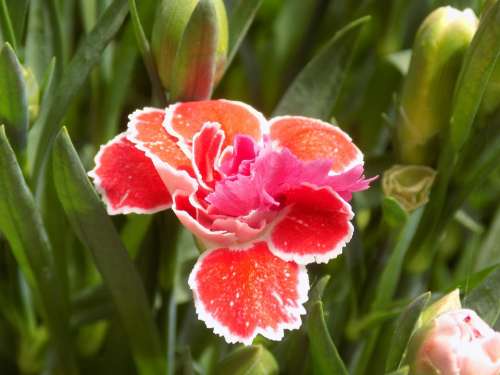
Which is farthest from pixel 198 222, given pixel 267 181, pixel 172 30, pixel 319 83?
pixel 319 83

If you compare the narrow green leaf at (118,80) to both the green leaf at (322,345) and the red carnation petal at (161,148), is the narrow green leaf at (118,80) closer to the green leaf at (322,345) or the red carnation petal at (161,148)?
the red carnation petal at (161,148)

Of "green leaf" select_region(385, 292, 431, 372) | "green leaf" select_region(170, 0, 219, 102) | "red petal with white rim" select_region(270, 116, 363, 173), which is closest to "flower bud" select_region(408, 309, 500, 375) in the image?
"green leaf" select_region(385, 292, 431, 372)

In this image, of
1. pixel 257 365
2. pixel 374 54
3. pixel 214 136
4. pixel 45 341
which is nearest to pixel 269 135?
pixel 214 136

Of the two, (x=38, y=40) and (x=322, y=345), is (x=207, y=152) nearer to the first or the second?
(x=322, y=345)

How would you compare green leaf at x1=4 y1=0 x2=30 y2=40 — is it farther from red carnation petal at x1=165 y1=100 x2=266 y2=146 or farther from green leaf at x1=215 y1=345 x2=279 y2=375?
green leaf at x1=215 y1=345 x2=279 y2=375

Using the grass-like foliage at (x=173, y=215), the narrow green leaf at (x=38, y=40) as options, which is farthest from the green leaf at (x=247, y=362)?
the narrow green leaf at (x=38, y=40)

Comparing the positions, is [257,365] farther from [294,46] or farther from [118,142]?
[294,46]

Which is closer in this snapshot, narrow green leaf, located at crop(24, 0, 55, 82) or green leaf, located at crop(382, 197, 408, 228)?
green leaf, located at crop(382, 197, 408, 228)
